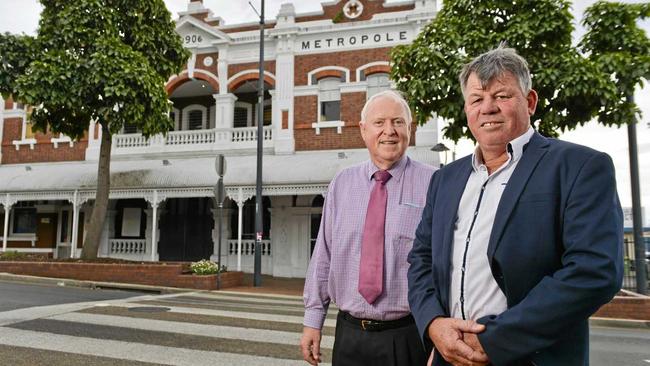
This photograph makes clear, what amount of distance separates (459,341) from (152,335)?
5.02m

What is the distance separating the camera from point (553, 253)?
68.3 inches

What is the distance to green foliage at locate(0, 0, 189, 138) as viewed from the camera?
12781 millimetres

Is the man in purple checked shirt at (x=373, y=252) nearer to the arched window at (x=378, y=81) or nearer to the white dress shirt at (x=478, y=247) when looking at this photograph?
the white dress shirt at (x=478, y=247)

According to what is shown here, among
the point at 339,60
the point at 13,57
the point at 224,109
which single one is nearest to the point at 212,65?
the point at 224,109

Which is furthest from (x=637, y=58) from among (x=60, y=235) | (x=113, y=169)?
(x=60, y=235)

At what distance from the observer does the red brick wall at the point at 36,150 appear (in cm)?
1940

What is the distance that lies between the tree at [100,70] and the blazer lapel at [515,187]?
497 inches

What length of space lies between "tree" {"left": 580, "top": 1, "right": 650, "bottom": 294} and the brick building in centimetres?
595

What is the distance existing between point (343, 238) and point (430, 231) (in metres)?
0.62

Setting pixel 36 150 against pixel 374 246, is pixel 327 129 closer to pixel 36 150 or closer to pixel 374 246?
pixel 36 150

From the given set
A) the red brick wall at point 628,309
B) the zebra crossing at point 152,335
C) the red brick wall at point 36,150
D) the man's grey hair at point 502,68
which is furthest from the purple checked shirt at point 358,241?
the red brick wall at point 36,150

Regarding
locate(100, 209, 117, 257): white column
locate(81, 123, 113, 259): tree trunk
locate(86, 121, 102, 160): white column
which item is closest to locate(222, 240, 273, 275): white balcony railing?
locate(81, 123, 113, 259): tree trunk

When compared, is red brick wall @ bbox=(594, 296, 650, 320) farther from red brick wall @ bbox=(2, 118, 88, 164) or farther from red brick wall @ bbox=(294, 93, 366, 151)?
red brick wall @ bbox=(2, 118, 88, 164)

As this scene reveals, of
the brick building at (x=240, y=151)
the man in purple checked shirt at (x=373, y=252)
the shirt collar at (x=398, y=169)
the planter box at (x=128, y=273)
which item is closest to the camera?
the man in purple checked shirt at (x=373, y=252)
